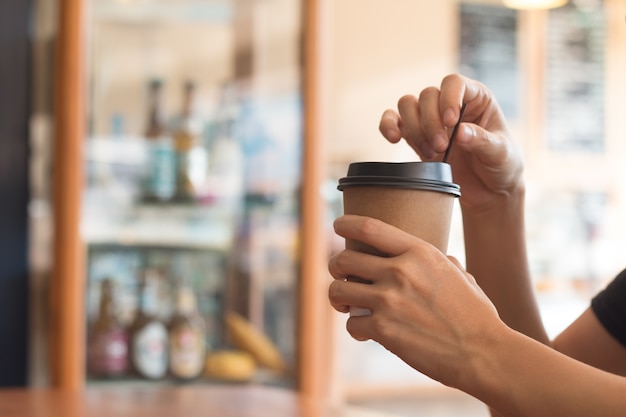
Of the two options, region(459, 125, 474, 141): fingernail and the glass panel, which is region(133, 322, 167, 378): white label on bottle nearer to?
the glass panel

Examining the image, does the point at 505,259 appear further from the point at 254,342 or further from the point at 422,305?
the point at 254,342

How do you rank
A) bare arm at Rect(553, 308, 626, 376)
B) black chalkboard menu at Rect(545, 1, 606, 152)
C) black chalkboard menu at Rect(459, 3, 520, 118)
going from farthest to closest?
black chalkboard menu at Rect(545, 1, 606, 152), black chalkboard menu at Rect(459, 3, 520, 118), bare arm at Rect(553, 308, 626, 376)

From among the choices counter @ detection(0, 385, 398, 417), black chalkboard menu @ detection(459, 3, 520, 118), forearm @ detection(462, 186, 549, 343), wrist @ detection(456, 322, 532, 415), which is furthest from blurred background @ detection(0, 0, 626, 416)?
wrist @ detection(456, 322, 532, 415)

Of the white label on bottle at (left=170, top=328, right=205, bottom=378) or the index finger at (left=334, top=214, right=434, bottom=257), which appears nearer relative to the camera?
the index finger at (left=334, top=214, right=434, bottom=257)

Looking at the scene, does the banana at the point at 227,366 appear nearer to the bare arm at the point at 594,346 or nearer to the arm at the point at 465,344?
the bare arm at the point at 594,346

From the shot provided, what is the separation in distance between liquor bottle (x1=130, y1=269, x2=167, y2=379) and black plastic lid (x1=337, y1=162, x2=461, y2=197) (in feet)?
5.95

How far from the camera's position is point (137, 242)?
257cm

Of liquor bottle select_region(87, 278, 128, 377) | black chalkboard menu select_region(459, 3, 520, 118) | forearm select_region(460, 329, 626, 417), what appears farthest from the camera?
black chalkboard menu select_region(459, 3, 520, 118)

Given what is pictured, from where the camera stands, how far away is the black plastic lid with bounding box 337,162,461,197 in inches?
31.1

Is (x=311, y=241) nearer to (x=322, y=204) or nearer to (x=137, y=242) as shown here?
(x=322, y=204)

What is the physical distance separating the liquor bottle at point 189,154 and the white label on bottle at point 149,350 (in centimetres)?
42

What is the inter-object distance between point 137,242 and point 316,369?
2.26 ft

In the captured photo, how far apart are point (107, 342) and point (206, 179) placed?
1.93ft

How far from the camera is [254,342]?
2652mm
